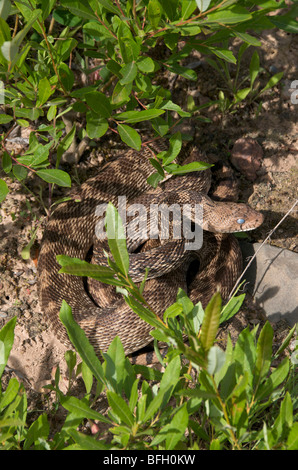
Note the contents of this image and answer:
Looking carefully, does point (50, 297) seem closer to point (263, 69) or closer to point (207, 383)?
point (207, 383)

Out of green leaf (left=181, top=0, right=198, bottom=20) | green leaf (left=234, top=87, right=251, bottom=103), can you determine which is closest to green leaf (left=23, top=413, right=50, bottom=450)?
green leaf (left=181, top=0, right=198, bottom=20)

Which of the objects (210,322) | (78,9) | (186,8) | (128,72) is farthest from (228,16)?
(210,322)

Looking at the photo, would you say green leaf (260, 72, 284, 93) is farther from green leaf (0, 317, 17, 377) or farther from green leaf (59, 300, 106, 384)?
green leaf (0, 317, 17, 377)

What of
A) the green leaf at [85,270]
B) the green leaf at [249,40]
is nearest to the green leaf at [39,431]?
the green leaf at [85,270]

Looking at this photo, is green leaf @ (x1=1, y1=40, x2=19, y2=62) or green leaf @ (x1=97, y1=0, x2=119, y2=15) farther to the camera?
green leaf @ (x1=97, y1=0, x2=119, y2=15)
